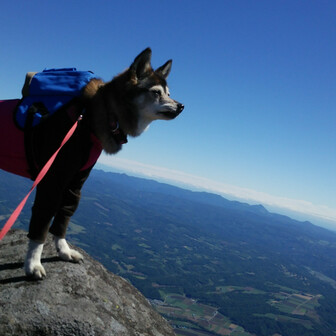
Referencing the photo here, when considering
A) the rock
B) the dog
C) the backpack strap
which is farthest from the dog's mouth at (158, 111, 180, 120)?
the rock

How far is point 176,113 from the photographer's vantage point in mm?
5938

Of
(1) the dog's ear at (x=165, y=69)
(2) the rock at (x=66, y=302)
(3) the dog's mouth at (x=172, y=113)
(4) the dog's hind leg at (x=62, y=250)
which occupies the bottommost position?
(2) the rock at (x=66, y=302)

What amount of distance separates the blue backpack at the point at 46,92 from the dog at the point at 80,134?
12 cm

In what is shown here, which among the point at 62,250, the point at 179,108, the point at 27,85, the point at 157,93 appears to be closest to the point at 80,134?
the point at 27,85

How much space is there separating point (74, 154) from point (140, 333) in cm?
304

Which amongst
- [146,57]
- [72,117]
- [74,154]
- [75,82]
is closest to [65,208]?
[74,154]

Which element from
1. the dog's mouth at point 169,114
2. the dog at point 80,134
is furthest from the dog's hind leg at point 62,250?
the dog's mouth at point 169,114

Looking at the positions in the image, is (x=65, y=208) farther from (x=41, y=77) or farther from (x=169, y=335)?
(x=169, y=335)

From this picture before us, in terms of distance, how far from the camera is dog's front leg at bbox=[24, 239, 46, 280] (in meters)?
4.66

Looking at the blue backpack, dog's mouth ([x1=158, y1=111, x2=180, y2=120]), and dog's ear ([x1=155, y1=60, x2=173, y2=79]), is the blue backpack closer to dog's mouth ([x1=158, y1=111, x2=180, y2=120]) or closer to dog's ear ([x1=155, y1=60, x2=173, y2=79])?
dog's mouth ([x1=158, y1=111, x2=180, y2=120])

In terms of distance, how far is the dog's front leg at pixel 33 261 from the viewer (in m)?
4.66

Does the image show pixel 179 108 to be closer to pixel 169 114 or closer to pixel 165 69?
pixel 169 114

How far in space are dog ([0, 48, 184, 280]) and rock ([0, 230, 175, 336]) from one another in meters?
0.30

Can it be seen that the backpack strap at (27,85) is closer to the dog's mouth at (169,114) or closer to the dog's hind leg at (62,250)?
the dog's mouth at (169,114)
